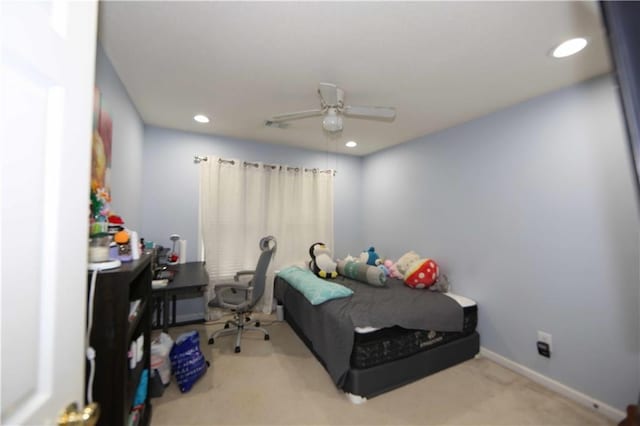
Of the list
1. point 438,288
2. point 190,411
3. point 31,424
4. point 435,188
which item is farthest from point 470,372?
point 31,424

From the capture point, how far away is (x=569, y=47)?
1.57 metres

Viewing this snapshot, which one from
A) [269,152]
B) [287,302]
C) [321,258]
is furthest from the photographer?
[269,152]

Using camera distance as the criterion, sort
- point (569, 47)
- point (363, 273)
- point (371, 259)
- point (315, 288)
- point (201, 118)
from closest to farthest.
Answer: point (569, 47), point (315, 288), point (201, 118), point (363, 273), point (371, 259)

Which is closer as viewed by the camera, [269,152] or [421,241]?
[421,241]

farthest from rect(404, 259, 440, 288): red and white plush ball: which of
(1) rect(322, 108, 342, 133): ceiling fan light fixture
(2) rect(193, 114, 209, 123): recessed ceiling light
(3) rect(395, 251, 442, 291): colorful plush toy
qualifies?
(2) rect(193, 114, 209, 123): recessed ceiling light

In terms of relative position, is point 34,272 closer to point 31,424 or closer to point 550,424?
point 31,424

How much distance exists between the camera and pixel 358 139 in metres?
3.50

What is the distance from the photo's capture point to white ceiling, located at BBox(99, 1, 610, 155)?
134 cm

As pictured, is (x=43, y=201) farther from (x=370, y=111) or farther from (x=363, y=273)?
(x=363, y=273)

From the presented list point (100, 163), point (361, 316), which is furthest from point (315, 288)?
point (100, 163)

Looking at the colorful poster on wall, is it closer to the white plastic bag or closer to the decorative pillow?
the white plastic bag

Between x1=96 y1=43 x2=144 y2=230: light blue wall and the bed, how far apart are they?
1926mm

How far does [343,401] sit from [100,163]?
7.65 ft

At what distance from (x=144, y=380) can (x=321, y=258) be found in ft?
7.06
